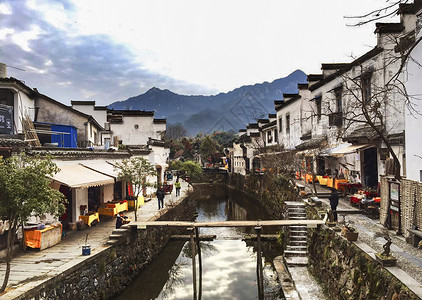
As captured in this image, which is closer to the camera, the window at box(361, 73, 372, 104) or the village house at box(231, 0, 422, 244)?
the village house at box(231, 0, 422, 244)

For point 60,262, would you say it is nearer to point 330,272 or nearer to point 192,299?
point 192,299

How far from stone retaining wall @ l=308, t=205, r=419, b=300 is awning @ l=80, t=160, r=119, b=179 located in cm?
1081

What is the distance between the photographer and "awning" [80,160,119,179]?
16.6 m

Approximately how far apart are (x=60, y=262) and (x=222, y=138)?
90291 mm

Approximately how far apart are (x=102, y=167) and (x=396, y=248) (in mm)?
14862

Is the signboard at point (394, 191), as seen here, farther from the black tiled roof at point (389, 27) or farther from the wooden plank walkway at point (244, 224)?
the black tiled roof at point (389, 27)

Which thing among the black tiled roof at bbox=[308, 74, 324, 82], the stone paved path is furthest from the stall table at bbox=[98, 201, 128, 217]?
the black tiled roof at bbox=[308, 74, 324, 82]

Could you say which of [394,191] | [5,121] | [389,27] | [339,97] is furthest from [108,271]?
[339,97]

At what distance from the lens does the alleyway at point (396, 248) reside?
6929 mm

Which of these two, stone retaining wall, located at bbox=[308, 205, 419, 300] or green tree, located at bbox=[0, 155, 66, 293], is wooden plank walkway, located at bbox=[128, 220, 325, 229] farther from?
green tree, located at bbox=[0, 155, 66, 293]

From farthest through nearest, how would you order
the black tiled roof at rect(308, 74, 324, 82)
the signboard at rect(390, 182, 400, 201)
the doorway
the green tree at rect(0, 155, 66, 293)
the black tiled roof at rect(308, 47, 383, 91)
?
the black tiled roof at rect(308, 74, 324, 82)
the doorway
the black tiled roof at rect(308, 47, 383, 91)
the signboard at rect(390, 182, 400, 201)
the green tree at rect(0, 155, 66, 293)

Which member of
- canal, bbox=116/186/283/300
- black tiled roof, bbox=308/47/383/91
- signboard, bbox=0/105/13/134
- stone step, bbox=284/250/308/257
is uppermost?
black tiled roof, bbox=308/47/383/91

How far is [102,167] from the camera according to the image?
18.0 meters

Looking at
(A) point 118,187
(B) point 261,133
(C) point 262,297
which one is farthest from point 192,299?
(B) point 261,133
